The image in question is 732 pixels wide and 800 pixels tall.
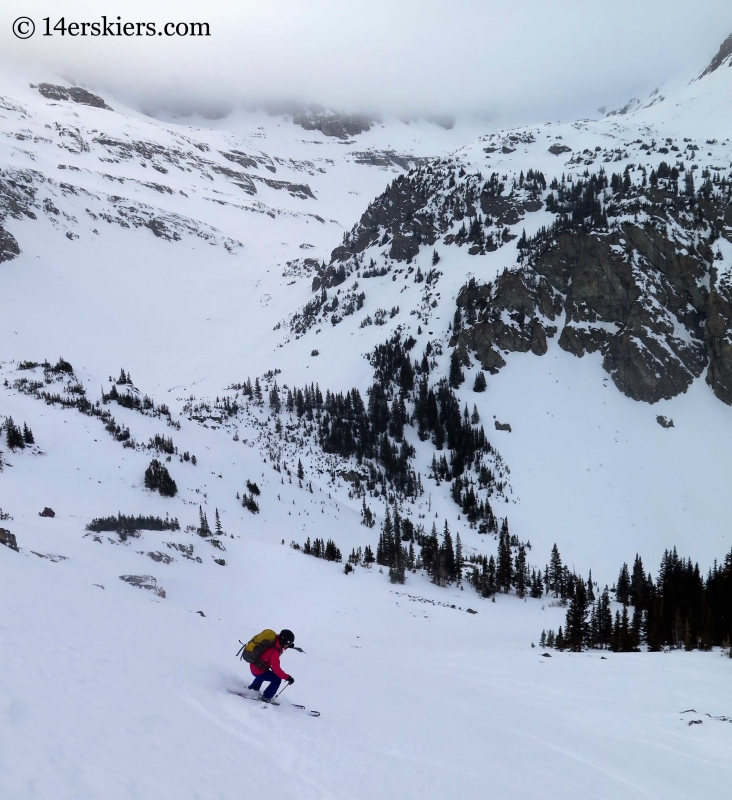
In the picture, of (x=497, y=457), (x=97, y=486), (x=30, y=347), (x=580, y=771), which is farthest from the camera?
(x=30, y=347)

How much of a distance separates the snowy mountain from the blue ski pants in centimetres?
83

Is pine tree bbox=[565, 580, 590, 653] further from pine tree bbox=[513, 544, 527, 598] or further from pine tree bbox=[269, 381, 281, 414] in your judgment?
pine tree bbox=[269, 381, 281, 414]

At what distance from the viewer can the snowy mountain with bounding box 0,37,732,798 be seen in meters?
9.30

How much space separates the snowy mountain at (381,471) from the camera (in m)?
9.30

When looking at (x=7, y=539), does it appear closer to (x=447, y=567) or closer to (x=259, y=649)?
(x=259, y=649)

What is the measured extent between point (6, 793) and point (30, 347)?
138 meters

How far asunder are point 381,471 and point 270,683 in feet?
255

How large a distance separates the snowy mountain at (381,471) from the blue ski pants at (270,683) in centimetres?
83

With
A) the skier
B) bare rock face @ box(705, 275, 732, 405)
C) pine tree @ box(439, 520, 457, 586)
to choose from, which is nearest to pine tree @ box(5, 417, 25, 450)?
pine tree @ box(439, 520, 457, 586)

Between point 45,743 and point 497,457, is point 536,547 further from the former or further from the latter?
point 45,743

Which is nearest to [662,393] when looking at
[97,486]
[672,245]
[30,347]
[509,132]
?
[672,245]

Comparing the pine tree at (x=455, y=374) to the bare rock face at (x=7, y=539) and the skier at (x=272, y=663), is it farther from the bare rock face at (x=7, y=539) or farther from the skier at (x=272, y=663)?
the skier at (x=272, y=663)

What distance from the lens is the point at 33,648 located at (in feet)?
27.5

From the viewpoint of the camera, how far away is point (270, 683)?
11.2 m
